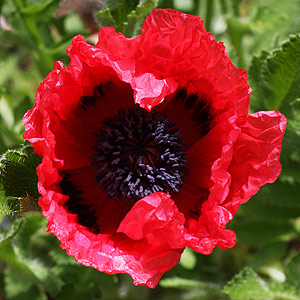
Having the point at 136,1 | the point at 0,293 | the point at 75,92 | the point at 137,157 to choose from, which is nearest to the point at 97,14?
the point at 136,1

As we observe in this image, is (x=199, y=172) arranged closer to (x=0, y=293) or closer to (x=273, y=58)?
(x=273, y=58)

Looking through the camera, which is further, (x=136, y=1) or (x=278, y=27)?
(x=278, y=27)

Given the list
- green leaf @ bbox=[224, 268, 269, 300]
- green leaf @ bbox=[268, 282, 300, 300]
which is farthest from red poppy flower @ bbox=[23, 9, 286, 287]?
green leaf @ bbox=[268, 282, 300, 300]

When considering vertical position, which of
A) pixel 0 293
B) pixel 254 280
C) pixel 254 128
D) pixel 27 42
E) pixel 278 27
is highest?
pixel 27 42

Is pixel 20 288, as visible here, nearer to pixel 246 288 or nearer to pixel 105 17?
pixel 246 288

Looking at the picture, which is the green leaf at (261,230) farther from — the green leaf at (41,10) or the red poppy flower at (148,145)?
the green leaf at (41,10)

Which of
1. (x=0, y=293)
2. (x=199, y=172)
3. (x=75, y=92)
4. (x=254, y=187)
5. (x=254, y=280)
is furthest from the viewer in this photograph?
(x=0, y=293)

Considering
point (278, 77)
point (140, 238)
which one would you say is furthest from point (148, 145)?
point (278, 77)
